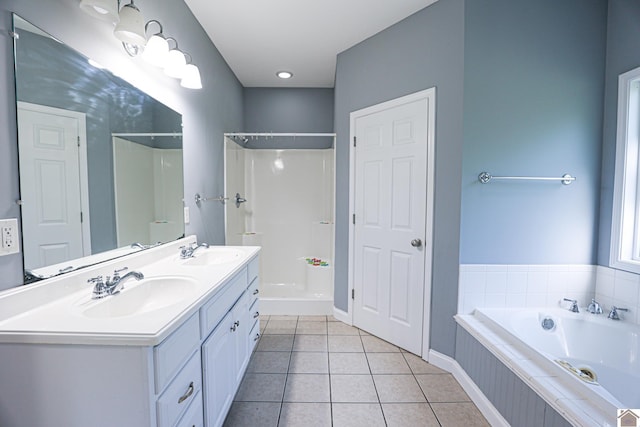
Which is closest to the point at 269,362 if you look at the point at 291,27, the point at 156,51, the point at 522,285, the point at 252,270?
the point at 252,270

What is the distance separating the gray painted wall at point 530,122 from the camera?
1865 millimetres

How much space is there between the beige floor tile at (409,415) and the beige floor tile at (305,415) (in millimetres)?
343

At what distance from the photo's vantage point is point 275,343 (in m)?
2.41

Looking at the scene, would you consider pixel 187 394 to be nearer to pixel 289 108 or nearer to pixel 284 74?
pixel 284 74

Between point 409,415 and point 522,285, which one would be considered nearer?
point 409,415

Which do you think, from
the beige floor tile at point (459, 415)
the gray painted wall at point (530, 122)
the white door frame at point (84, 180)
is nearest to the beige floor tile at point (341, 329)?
the beige floor tile at point (459, 415)

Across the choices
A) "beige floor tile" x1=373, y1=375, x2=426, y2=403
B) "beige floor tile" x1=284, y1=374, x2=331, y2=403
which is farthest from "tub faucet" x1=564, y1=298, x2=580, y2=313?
"beige floor tile" x1=284, y1=374, x2=331, y2=403

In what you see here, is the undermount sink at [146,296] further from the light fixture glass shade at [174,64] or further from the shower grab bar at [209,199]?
the light fixture glass shade at [174,64]

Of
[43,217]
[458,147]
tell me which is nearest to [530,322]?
[458,147]

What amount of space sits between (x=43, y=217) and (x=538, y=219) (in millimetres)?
2631

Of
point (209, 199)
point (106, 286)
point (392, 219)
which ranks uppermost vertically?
point (209, 199)

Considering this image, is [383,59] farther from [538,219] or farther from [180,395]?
[180,395]

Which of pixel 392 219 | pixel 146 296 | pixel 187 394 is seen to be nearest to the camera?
pixel 187 394

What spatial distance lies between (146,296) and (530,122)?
2.46 metres
